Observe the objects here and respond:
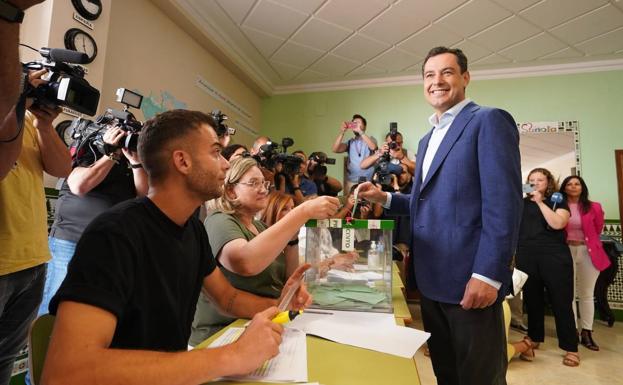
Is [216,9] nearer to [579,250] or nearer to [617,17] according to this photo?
[617,17]

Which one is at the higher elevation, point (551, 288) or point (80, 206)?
point (80, 206)

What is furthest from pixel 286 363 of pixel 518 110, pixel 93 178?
pixel 518 110

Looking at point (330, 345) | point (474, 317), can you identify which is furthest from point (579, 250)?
point (330, 345)

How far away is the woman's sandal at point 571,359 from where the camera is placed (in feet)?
8.39

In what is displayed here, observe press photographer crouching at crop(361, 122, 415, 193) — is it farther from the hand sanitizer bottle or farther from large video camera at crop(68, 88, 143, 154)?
large video camera at crop(68, 88, 143, 154)

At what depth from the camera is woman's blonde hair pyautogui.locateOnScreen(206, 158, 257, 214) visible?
1383 mm

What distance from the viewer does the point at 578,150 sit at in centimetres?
407

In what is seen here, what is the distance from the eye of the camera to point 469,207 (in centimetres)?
114

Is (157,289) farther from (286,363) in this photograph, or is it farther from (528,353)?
(528,353)

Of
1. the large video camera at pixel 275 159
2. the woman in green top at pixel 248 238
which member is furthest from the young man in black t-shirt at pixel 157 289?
the large video camera at pixel 275 159

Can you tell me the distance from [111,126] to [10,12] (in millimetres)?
902

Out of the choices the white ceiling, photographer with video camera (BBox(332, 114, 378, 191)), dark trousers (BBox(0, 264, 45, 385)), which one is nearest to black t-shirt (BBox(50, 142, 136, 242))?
dark trousers (BBox(0, 264, 45, 385))

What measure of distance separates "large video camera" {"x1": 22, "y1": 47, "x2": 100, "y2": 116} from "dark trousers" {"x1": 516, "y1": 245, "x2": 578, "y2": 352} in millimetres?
3465

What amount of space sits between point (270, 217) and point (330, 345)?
970mm
